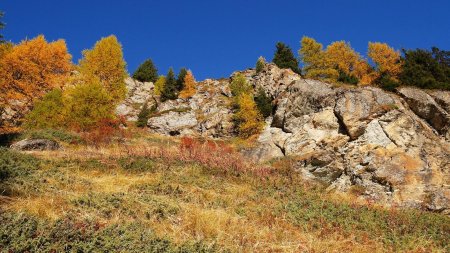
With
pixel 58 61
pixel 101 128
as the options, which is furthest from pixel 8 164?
pixel 58 61

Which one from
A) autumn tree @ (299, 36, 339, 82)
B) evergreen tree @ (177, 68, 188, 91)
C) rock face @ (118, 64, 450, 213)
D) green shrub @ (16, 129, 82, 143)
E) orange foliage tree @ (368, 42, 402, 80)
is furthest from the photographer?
evergreen tree @ (177, 68, 188, 91)

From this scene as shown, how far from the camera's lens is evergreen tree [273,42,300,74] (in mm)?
44438

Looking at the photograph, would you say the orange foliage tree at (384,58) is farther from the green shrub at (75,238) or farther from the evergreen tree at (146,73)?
the evergreen tree at (146,73)

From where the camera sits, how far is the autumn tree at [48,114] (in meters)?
26.1

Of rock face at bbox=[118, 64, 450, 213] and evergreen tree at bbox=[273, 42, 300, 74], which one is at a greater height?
evergreen tree at bbox=[273, 42, 300, 74]

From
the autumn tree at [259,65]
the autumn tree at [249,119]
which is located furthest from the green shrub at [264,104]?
the autumn tree at [259,65]

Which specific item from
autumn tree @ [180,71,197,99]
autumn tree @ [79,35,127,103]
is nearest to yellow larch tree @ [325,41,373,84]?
autumn tree @ [180,71,197,99]

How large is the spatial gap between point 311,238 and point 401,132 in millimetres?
16917

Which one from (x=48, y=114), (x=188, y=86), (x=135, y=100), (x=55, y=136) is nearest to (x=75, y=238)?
(x=55, y=136)

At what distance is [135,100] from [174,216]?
54917 millimetres

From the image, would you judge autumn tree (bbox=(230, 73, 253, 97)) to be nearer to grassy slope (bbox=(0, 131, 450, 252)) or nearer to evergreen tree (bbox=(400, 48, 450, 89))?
evergreen tree (bbox=(400, 48, 450, 89))

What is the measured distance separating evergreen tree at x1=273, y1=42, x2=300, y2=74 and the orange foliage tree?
9586mm

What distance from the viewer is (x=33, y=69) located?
32.8m

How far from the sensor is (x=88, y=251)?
4406mm
